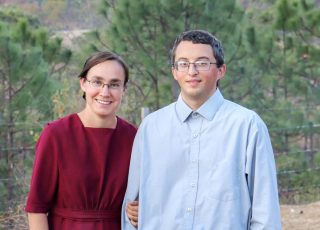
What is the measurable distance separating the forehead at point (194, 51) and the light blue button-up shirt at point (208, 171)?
141 mm

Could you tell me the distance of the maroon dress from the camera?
2502 mm

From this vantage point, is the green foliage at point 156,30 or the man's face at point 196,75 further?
the green foliage at point 156,30

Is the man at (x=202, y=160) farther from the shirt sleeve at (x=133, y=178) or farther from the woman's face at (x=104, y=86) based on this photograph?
the woman's face at (x=104, y=86)

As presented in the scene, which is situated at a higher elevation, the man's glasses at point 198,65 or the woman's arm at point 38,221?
the man's glasses at point 198,65

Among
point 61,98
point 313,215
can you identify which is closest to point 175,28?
point 61,98

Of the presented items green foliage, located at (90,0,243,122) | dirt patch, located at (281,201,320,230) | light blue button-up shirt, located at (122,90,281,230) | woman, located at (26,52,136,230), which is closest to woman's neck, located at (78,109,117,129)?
woman, located at (26,52,136,230)

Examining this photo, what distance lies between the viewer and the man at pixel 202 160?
2240mm

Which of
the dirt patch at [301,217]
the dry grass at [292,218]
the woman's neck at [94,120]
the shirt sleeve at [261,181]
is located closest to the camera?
the shirt sleeve at [261,181]

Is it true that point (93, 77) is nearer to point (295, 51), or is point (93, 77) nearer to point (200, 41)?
point (200, 41)

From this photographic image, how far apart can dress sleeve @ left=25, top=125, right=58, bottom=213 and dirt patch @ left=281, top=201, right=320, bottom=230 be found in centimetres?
379

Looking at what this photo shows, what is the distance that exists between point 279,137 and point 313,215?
2960 millimetres

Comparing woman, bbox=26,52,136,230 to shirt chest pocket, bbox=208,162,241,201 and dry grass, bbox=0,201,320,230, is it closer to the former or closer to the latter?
shirt chest pocket, bbox=208,162,241,201

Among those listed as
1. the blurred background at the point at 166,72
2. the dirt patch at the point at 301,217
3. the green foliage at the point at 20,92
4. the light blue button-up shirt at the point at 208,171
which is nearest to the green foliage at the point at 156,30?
the blurred background at the point at 166,72

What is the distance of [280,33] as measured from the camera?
9836 millimetres
